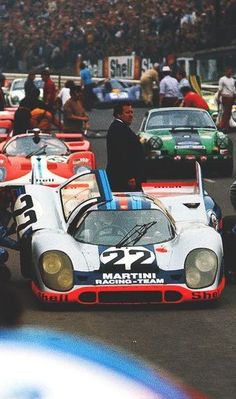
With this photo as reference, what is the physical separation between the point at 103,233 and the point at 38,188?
Result: 1797 millimetres

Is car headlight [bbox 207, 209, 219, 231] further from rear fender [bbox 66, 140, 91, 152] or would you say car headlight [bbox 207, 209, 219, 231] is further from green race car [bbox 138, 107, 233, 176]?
green race car [bbox 138, 107, 233, 176]

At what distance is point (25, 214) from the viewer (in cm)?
1198

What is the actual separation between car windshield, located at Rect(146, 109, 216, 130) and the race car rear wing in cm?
988

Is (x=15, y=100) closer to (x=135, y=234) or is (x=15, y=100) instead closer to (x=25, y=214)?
(x=25, y=214)

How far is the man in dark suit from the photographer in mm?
12992

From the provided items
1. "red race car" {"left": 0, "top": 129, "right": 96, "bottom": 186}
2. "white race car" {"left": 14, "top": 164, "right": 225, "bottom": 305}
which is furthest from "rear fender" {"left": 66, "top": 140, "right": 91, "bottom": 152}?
"white race car" {"left": 14, "top": 164, "right": 225, "bottom": 305}

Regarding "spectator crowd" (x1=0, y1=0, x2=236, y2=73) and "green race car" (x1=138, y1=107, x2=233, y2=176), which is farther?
"spectator crowd" (x1=0, y1=0, x2=236, y2=73)

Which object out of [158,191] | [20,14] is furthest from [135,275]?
[20,14]

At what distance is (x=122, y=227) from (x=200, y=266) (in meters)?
0.82

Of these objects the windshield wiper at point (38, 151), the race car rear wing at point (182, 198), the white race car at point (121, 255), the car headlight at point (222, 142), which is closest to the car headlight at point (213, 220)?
the race car rear wing at point (182, 198)

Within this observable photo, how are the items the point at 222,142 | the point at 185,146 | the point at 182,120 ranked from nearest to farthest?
the point at 185,146 → the point at 222,142 → the point at 182,120

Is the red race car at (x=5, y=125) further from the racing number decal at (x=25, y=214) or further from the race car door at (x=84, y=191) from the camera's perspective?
the racing number decal at (x=25, y=214)

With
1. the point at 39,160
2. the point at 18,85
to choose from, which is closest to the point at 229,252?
the point at 39,160

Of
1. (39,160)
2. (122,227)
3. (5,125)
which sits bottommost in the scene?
(5,125)
